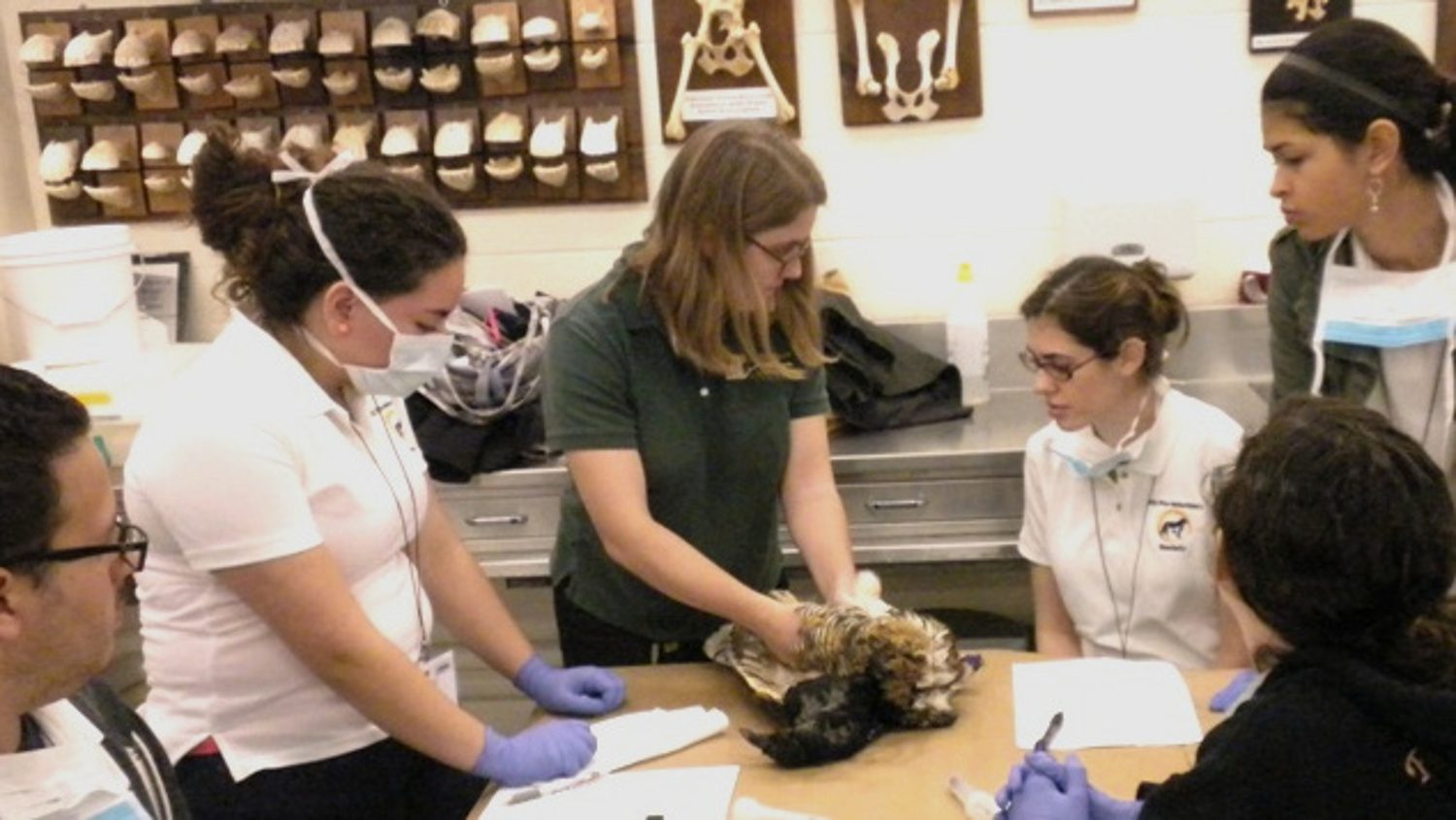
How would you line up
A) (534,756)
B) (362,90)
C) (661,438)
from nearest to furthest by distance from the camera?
1. (534,756)
2. (661,438)
3. (362,90)

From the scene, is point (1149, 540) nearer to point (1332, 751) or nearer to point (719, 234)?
point (719, 234)

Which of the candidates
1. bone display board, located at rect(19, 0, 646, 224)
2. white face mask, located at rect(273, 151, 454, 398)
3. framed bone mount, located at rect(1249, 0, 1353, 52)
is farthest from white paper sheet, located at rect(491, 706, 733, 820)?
framed bone mount, located at rect(1249, 0, 1353, 52)

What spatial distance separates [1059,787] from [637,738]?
538mm

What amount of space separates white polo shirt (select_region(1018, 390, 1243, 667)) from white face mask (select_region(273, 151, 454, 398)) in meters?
0.99

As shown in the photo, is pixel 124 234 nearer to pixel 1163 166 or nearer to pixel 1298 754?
pixel 1163 166

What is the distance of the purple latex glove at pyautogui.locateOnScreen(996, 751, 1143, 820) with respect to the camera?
149cm

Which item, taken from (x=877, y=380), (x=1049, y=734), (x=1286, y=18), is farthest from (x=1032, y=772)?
(x=1286, y=18)

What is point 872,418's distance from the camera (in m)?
2.73

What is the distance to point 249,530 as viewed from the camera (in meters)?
1.57

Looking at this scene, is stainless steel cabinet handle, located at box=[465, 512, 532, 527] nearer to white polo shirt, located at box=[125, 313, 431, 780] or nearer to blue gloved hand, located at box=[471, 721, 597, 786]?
white polo shirt, located at box=[125, 313, 431, 780]

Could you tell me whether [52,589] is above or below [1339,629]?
above

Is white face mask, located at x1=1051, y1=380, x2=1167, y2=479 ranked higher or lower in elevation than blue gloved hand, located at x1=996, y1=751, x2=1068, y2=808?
higher

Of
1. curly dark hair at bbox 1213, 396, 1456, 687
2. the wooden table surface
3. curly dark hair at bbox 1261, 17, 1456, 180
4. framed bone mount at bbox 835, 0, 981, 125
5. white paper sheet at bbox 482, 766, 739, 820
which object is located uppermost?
framed bone mount at bbox 835, 0, 981, 125

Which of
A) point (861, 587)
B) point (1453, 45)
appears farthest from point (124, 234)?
point (1453, 45)
